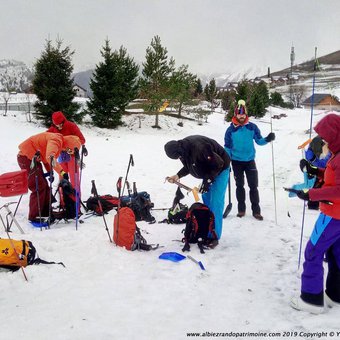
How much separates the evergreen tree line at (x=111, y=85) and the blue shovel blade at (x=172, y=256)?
16.4 metres

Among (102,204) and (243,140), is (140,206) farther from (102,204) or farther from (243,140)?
(243,140)

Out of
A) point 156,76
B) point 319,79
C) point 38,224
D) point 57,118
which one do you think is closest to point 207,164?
point 38,224

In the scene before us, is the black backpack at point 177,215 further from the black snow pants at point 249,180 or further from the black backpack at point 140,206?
the black snow pants at point 249,180

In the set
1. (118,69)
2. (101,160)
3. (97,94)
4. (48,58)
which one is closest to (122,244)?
(101,160)

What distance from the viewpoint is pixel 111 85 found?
73.8 ft

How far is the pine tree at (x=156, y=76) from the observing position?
1006 inches

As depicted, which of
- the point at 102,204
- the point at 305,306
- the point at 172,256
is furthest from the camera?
the point at 102,204

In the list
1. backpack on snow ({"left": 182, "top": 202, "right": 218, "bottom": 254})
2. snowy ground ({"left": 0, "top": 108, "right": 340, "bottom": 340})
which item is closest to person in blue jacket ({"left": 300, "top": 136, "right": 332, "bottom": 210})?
snowy ground ({"left": 0, "top": 108, "right": 340, "bottom": 340})

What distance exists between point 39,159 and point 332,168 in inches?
185

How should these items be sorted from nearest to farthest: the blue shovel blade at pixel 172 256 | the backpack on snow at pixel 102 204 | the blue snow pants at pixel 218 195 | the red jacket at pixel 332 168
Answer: the red jacket at pixel 332 168, the blue shovel blade at pixel 172 256, the blue snow pants at pixel 218 195, the backpack on snow at pixel 102 204

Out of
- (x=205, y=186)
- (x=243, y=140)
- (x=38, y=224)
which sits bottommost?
(x=38, y=224)

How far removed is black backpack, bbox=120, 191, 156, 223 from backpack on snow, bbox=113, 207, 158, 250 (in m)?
1.42

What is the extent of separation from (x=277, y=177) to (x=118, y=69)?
1649 cm

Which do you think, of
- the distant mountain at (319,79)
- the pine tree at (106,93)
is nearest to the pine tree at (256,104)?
the distant mountain at (319,79)
